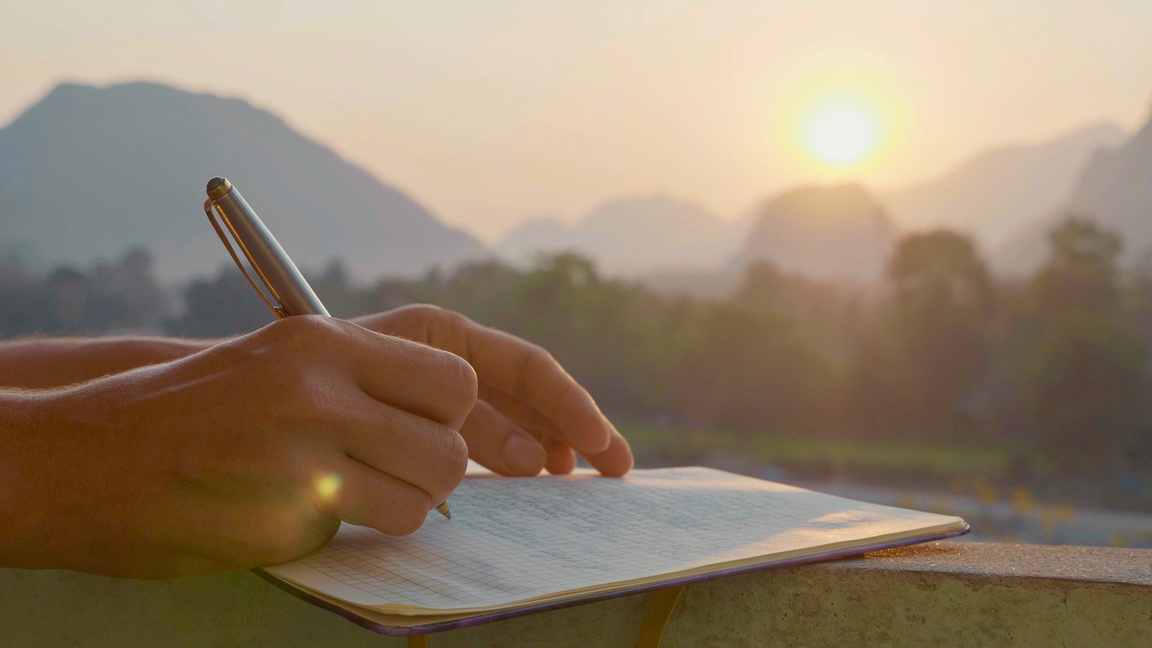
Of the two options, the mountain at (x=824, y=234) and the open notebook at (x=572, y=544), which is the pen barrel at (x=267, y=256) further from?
the mountain at (x=824, y=234)

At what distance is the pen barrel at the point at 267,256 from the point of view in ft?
1.46

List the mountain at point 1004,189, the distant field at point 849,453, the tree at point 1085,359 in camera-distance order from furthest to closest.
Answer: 1. the mountain at point 1004,189
2. the tree at point 1085,359
3. the distant field at point 849,453

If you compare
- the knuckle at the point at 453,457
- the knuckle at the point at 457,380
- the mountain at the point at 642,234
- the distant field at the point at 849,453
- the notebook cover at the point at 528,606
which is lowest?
the notebook cover at the point at 528,606

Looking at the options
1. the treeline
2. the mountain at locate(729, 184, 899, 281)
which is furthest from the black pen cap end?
the mountain at locate(729, 184, 899, 281)

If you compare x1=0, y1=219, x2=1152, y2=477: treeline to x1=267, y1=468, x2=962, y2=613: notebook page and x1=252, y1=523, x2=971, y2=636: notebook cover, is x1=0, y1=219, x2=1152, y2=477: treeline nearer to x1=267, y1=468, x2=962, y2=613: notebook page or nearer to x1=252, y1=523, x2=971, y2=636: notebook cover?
x1=267, y1=468, x2=962, y2=613: notebook page

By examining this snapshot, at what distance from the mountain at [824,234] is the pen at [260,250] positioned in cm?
517

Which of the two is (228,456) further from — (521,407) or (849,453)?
(849,453)

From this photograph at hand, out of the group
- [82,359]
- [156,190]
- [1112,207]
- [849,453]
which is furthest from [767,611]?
[1112,207]

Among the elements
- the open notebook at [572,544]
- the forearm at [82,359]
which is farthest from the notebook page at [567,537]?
the forearm at [82,359]

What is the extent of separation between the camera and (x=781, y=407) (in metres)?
4.61

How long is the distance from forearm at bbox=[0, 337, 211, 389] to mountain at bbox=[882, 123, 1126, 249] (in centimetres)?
560

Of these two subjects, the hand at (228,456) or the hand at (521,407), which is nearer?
the hand at (228,456)

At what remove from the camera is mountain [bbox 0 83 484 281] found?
14.5 feet

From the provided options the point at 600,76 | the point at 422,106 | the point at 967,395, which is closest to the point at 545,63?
the point at 600,76
